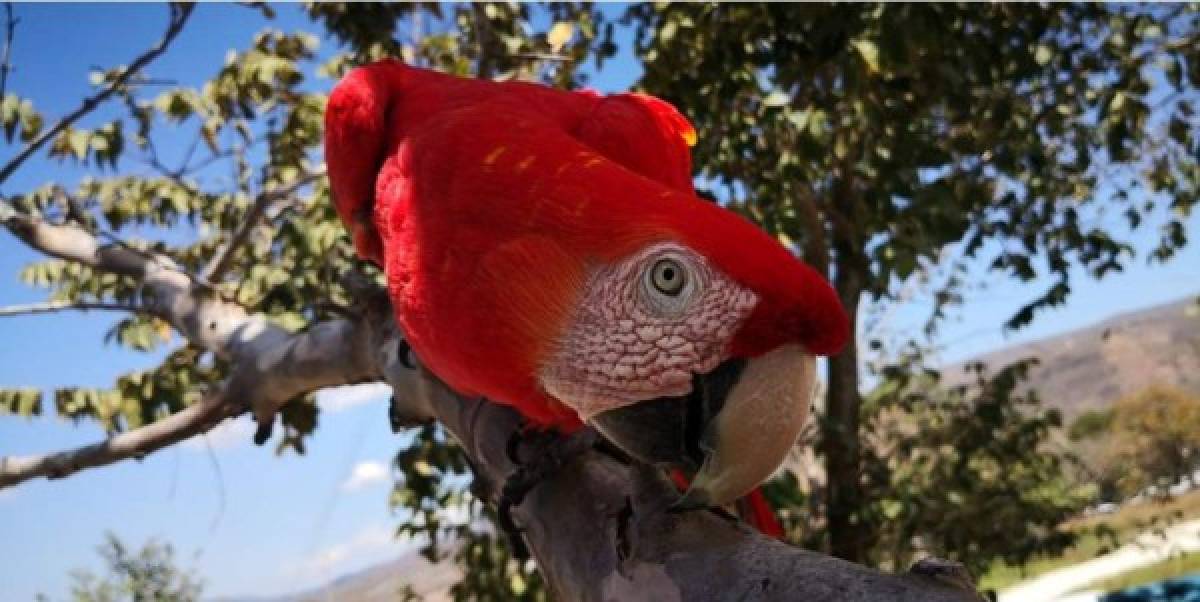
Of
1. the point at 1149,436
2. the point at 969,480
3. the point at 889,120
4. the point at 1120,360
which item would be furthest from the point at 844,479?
the point at 1120,360

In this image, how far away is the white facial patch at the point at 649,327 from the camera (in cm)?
95

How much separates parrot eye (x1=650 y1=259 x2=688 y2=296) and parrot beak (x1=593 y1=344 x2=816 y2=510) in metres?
0.11

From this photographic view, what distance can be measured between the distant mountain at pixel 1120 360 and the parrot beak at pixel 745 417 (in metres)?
9.37

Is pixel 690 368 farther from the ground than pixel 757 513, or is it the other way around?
pixel 690 368

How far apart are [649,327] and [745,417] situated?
0.48 feet

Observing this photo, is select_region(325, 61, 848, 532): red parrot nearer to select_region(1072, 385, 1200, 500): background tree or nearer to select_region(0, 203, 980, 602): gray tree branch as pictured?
select_region(0, 203, 980, 602): gray tree branch

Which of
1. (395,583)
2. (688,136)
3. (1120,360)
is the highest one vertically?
(1120,360)

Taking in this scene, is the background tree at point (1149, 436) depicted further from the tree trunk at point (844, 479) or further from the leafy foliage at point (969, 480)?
the tree trunk at point (844, 479)

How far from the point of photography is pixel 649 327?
100 cm

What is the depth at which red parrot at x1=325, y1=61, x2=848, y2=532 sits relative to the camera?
3.14 ft

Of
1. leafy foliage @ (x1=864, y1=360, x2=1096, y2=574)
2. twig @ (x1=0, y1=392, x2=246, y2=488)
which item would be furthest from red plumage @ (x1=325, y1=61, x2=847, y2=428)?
leafy foliage @ (x1=864, y1=360, x2=1096, y2=574)

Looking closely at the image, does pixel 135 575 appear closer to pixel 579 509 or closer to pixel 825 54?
pixel 579 509

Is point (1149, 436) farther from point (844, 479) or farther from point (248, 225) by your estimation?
point (248, 225)

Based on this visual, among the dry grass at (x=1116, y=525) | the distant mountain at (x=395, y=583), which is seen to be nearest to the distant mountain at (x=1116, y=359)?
the dry grass at (x=1116, y=525)
